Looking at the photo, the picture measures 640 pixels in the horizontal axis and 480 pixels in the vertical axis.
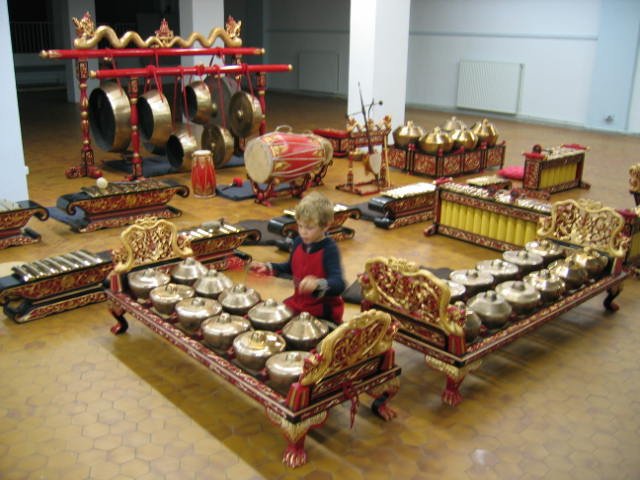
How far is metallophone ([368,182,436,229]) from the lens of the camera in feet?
19.2

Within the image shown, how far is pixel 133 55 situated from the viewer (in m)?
6.80

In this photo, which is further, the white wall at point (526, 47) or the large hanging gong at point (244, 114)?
the white wall at point (526, 47)

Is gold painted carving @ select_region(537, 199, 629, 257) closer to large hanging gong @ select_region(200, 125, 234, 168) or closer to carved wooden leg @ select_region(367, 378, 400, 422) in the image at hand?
carved wooden leg @ select_region(367, 378, 400, 422)

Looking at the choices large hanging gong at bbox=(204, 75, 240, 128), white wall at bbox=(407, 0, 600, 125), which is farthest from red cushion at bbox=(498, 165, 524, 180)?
white wall at bbox=(407, 0, 600, 125)

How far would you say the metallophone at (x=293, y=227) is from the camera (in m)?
5.25

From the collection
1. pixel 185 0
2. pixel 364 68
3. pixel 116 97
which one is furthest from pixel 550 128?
pixel 116 97

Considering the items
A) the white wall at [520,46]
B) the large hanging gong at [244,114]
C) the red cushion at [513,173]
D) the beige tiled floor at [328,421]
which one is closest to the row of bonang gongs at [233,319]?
the beige tiled floor at [328,421]

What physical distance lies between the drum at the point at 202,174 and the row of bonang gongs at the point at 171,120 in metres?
0.80

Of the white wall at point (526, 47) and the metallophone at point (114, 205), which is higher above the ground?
the white wall at point (526, 47)

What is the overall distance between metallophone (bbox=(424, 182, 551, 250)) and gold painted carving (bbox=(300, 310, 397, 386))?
8.50 feet

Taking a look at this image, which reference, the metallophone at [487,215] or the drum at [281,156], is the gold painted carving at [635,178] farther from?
the drum at [281,156]

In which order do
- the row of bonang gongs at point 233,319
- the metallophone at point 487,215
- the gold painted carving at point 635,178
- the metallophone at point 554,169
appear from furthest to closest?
the metallophone at point 554,169 < the gold painted carving at point 635,178 < the metallophone at point 487,215 < the row of bonang gongs at point 233,319

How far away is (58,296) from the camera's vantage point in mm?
4078

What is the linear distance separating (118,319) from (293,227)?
1.87m
